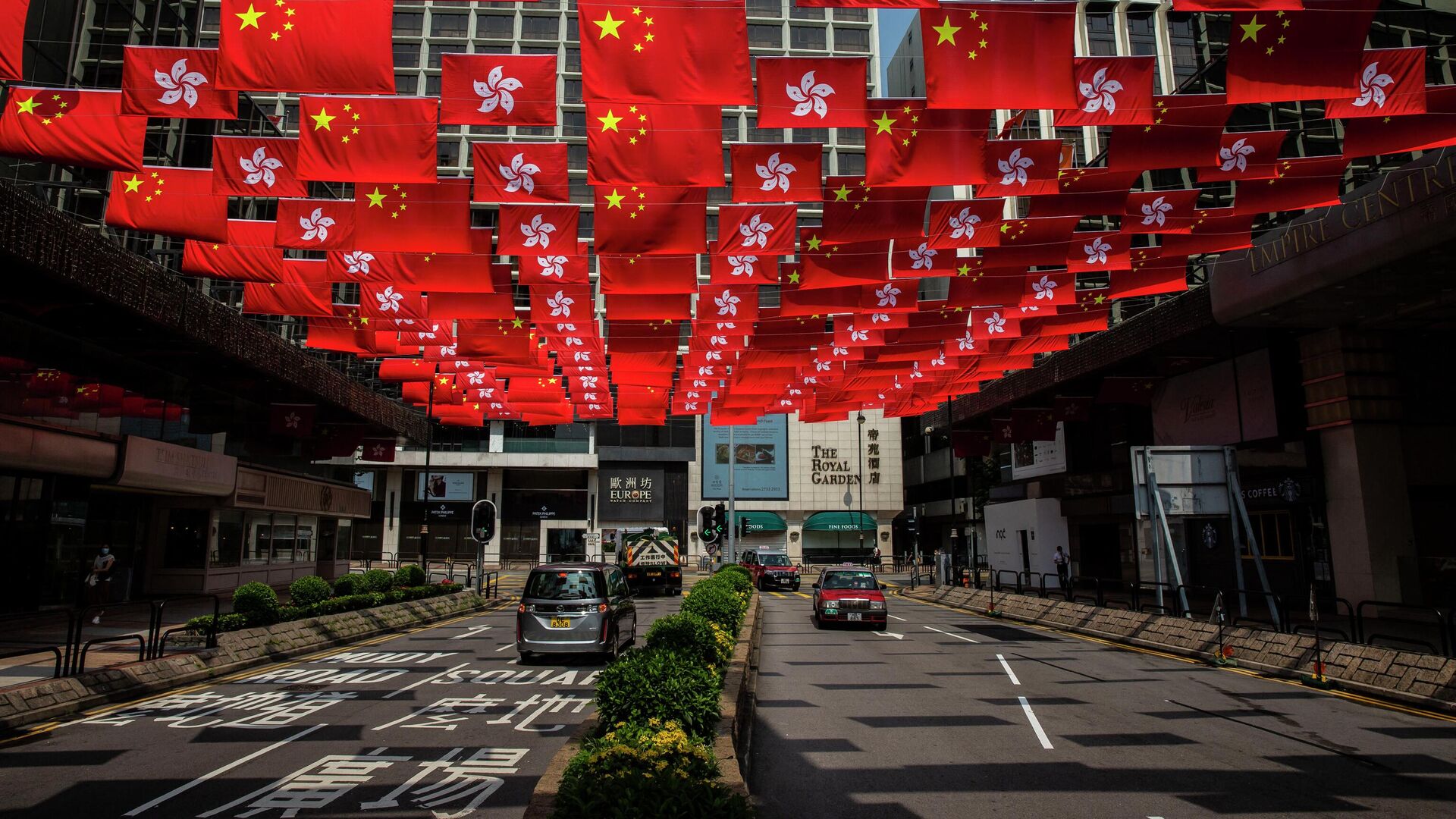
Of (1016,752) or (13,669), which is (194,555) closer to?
(13,669)

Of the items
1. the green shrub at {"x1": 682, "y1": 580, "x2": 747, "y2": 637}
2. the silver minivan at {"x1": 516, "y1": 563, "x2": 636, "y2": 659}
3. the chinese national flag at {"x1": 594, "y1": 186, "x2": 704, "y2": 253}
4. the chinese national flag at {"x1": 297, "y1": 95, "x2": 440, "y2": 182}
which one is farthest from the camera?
the silver minivan at {"x1": 516, "y1": 563, "x2": 636, "y2": 659}

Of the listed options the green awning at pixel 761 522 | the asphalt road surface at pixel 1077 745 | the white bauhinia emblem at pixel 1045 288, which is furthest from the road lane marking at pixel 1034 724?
the green awning at pixel 761 522

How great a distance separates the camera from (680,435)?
61.3m

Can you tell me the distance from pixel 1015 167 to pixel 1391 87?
424cm

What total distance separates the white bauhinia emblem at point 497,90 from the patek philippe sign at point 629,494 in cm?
5237

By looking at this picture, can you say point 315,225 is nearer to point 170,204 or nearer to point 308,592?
point 170,204

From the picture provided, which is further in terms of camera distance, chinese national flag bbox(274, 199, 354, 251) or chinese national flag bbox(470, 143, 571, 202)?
chinese national flag bbox(274, 199, 354, 251)

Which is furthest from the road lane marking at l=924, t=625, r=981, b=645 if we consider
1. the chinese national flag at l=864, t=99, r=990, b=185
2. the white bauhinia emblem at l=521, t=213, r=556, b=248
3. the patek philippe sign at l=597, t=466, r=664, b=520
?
the patek philippe sign at l=597, t=466, r=664, b=520

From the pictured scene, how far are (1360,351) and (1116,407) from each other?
1139 cm

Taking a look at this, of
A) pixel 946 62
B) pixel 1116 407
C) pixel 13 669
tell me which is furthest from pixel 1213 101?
pixel 1116 407

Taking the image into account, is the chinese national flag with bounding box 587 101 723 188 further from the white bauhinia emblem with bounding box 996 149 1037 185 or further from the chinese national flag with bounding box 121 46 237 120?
the white bauhinia emblem with bounding box 996 149 1037 185

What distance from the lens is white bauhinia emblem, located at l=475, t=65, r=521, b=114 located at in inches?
365

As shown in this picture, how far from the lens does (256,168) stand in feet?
35.7

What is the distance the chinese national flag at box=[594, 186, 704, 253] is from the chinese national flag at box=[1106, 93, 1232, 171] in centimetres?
581
